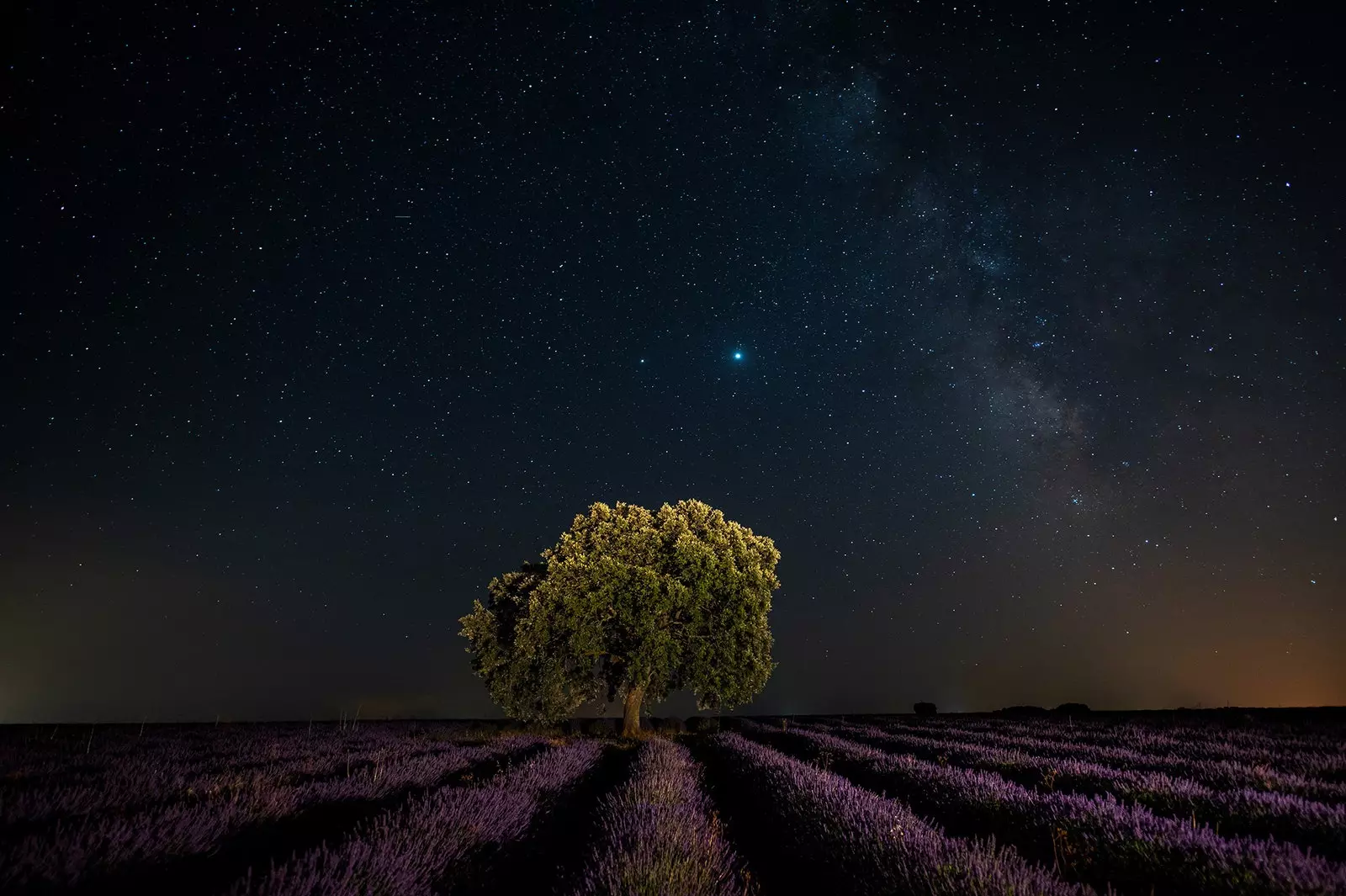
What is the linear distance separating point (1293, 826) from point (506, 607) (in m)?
22.0

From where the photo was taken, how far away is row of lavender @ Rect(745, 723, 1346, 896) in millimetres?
4066

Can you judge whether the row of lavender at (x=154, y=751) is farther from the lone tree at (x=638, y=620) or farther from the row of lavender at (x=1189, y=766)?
the row of lavender at (x=1189, y=766)

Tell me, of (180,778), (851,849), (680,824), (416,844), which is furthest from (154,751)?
(851,849)

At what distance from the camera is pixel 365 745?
52.6 feet

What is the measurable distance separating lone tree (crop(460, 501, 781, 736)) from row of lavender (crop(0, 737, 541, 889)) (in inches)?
347

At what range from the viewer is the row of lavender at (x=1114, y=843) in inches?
160

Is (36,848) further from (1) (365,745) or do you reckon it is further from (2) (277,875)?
(1) (365,745)

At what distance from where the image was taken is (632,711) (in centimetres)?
2091

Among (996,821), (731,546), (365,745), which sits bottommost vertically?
(365,745)

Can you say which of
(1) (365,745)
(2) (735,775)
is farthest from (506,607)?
(2) (735,775)

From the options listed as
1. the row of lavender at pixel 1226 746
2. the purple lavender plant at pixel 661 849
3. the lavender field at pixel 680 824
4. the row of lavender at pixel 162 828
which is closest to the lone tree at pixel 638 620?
the lavender field at pixel 680 824

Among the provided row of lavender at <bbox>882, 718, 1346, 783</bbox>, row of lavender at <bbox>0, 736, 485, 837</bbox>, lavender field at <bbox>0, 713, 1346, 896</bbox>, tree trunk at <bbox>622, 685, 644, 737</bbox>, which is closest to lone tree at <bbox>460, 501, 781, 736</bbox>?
tree trunk at <bbox>622, 685, 644, 737</bbox>

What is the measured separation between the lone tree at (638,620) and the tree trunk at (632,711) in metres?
0.03

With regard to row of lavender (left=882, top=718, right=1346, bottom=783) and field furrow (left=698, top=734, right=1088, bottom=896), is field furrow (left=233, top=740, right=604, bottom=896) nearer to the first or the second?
field furrow (left=698, top=734, right=1088, bottom=896)
